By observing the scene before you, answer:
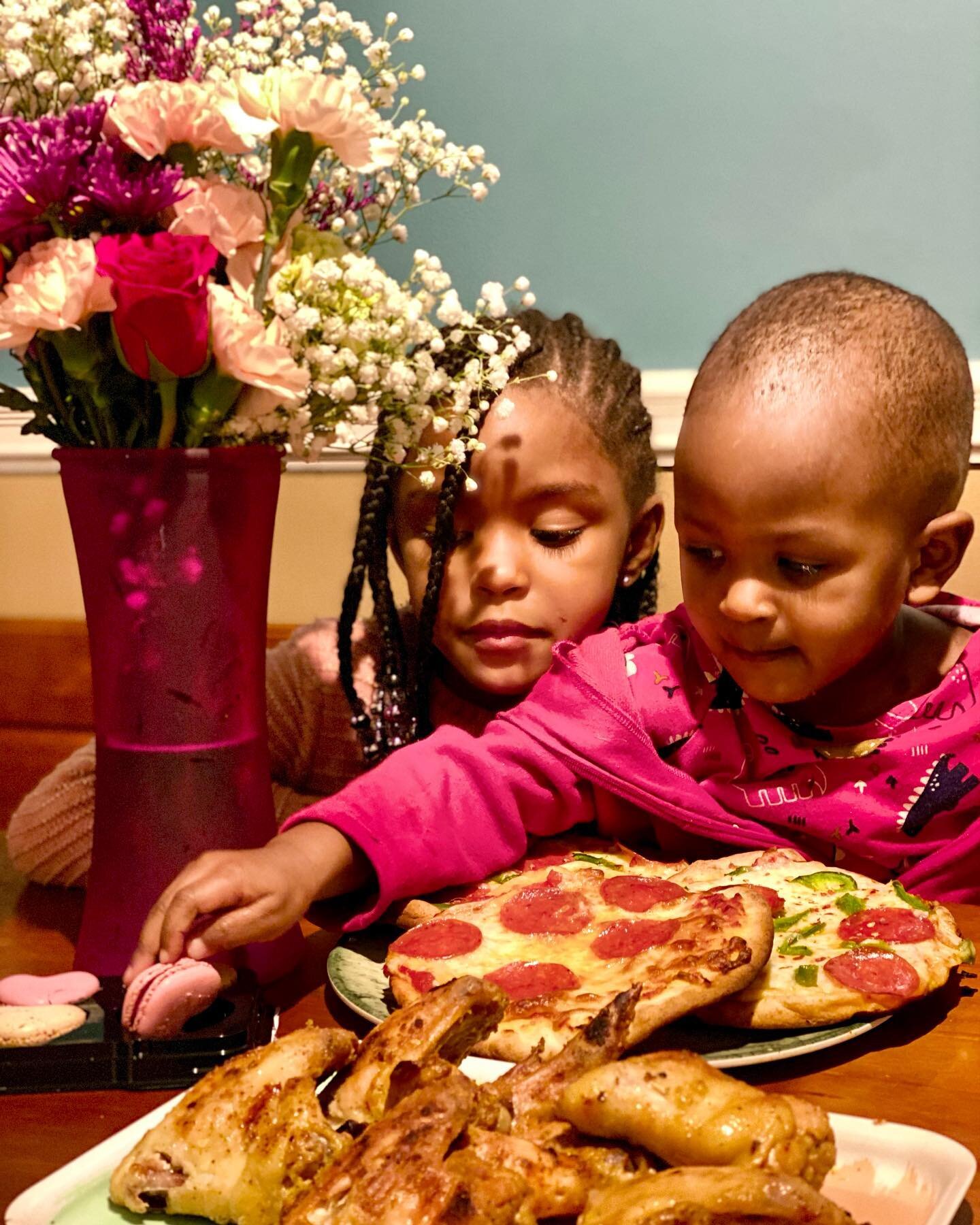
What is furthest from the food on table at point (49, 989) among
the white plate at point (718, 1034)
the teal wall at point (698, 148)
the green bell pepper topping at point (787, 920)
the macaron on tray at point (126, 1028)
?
the teal wall at point (698, 148)

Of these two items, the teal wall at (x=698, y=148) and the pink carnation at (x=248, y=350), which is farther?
the teal wall at (x=698, y=148)

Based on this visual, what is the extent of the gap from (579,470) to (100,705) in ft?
2.18

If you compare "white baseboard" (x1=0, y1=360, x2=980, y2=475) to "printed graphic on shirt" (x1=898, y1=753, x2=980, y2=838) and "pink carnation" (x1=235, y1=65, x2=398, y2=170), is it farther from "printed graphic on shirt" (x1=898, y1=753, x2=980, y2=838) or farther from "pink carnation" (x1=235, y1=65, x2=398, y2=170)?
"pink carnation" (x1=235, y1=65, x2=398, y2=170)

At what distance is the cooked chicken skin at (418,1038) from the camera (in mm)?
694

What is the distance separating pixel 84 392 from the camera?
3.10 ft

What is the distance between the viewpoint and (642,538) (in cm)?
162

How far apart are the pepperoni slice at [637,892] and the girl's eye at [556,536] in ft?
1.65

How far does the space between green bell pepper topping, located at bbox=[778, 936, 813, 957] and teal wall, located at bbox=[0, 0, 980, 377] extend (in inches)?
52.0

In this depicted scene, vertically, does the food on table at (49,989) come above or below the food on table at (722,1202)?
below

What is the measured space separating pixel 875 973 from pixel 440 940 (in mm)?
299

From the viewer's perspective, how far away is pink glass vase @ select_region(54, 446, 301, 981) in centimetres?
94

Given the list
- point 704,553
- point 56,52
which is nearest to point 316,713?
point 704,553

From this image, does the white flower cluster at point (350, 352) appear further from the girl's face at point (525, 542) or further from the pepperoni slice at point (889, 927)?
the pepperoni slice at point (889, 927)

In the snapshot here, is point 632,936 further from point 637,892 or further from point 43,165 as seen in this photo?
point 43,165
